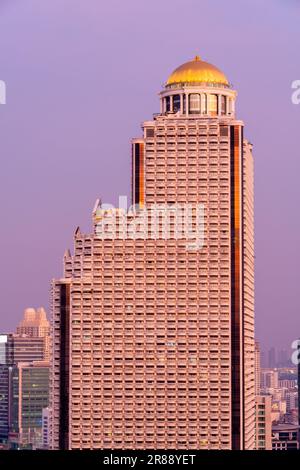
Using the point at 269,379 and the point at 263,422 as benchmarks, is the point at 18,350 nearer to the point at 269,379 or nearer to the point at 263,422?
the point at 263,422

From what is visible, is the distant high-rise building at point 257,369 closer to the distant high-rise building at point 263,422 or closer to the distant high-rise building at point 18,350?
the distant high-rise building at point 263,422

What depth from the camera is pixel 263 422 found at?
951 inches

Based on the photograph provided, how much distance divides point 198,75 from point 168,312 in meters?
4.18

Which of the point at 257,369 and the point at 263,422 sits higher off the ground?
the point at 257,369

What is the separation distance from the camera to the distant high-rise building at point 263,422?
78.3ft

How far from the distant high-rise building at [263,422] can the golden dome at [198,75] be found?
5701 millimetres

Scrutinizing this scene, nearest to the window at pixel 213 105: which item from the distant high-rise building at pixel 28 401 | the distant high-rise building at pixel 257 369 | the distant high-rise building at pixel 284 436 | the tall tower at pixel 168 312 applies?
the tall tower at pixel 168 312

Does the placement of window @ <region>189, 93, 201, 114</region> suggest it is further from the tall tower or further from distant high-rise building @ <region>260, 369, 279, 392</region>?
distant high-rise building @ <region>260, 369, 279, 392</region>

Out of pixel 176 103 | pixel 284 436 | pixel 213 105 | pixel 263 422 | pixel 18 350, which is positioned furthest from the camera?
pixel 18 350

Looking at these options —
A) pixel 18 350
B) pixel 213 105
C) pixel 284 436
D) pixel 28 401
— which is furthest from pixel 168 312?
pixel 18 350

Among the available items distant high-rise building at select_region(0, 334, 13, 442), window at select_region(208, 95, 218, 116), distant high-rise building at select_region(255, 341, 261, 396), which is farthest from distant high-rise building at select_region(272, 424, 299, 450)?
window at select_region(208, 95, 218, 116)

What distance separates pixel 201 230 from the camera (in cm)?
2267

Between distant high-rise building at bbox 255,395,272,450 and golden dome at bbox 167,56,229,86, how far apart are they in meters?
5.70
